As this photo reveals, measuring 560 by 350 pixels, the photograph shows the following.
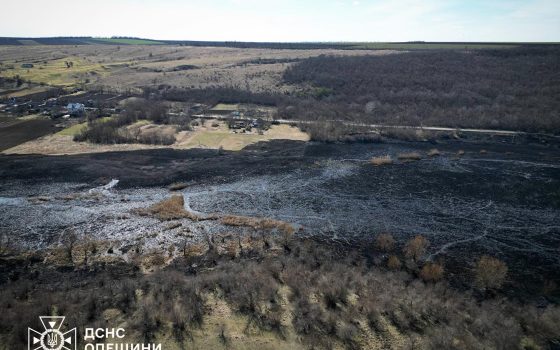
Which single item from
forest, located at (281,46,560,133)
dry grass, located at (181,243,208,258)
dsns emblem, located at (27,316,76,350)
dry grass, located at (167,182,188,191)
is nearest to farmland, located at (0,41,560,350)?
dry grass, located at (181,243,208,258)

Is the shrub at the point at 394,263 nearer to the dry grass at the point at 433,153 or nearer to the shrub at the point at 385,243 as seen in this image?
the shrub at the point at 385,243

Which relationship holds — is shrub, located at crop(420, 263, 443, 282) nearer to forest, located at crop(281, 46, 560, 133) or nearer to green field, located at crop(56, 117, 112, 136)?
forest, located at crop(281, 46, 560, 133)

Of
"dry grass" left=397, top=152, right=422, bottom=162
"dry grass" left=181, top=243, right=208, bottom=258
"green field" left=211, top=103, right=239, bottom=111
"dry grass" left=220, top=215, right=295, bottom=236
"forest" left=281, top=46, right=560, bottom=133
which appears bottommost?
"dry grass" left=181, top=243, right=208, bottom=258

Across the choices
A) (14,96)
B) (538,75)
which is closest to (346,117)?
(538,75)

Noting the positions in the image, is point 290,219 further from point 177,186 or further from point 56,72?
point 56,72

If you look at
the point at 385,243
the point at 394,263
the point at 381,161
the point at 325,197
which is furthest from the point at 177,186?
the point at 381,161

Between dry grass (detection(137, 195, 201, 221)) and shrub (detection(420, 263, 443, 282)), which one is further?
dry grass (detection(137, 195, 201, 221))
